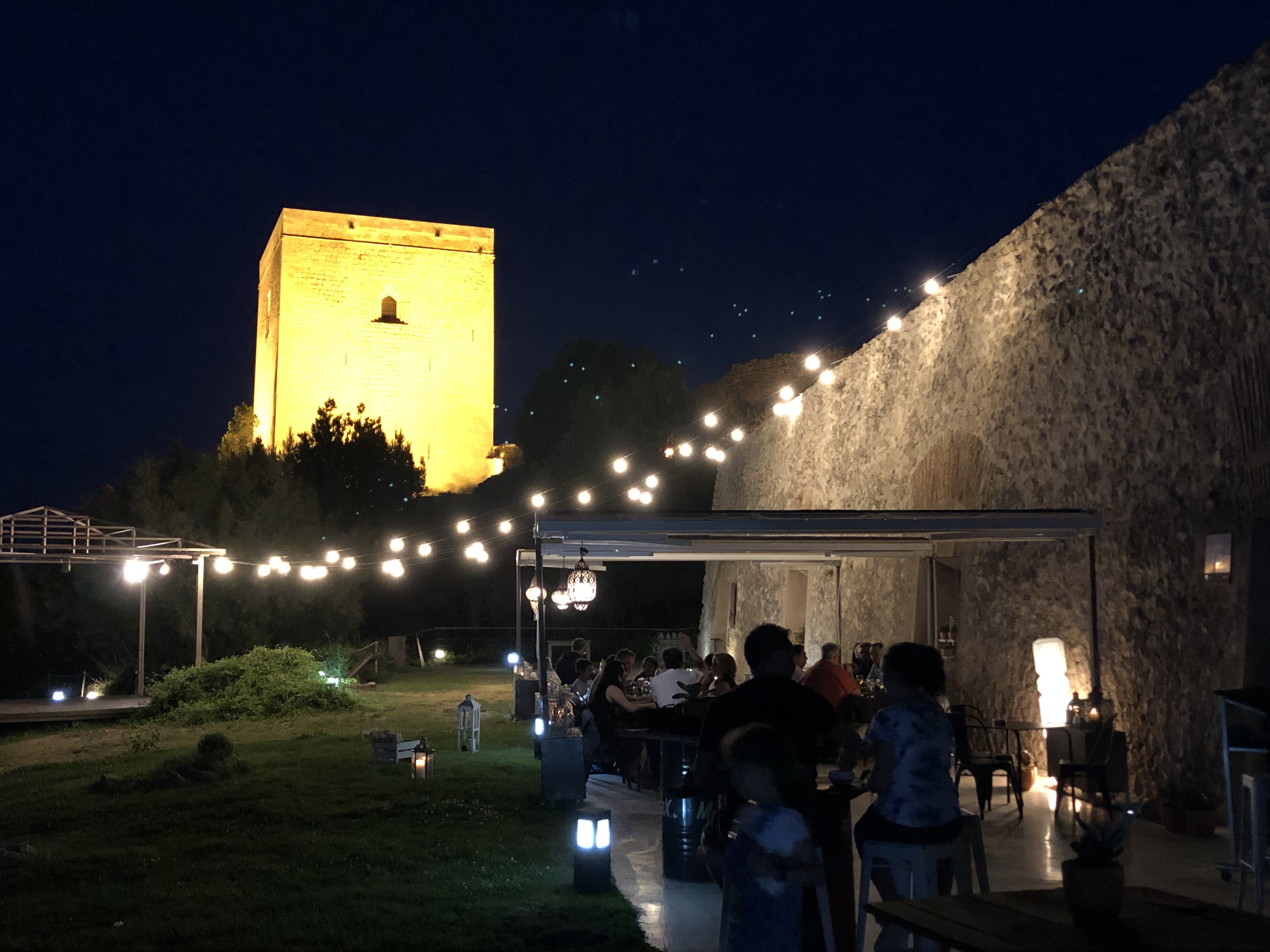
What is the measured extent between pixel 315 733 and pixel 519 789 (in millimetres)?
5118

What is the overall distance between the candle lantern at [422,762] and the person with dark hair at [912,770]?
5.62m

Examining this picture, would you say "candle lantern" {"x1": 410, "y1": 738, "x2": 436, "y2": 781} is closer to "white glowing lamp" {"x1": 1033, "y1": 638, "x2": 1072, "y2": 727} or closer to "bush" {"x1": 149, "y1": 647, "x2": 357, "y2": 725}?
"white glowing lamp" {"x1": 1033, "y1": 638, "x2": 1072, "y2": 727}

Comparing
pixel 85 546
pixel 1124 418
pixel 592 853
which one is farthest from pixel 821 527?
pixel 85 546

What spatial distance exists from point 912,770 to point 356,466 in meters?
29.5

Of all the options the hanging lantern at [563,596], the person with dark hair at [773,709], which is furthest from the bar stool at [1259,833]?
the hanging lantern at [563,596]

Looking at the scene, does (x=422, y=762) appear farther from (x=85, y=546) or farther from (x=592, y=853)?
(x=85, y=546)

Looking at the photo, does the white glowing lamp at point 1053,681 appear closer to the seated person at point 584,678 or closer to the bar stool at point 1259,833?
the bar stool at point 1259,833

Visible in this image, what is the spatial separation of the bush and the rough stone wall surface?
312 inches

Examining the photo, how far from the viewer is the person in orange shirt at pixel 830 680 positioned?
23.1 feet

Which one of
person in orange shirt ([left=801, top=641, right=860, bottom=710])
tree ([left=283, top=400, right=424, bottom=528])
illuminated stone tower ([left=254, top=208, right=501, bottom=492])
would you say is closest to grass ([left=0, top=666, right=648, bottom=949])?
person in orange shirt ([left=801, top=641, right=860, bottom=710])

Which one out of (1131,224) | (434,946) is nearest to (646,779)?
(434,946)

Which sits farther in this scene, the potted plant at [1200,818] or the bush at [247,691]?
the bush at [247,691]

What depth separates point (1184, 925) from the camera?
2449 millimetres

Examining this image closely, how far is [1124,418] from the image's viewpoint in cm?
781
